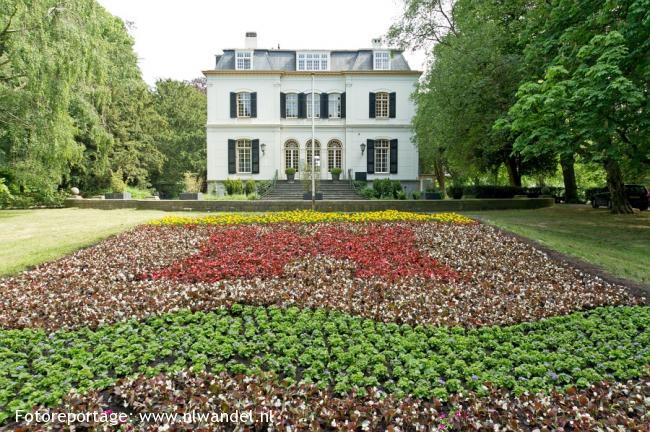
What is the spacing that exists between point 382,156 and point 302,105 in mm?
6403

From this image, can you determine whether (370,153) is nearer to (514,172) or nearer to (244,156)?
(244,156)

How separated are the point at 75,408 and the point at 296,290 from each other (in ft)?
9.64

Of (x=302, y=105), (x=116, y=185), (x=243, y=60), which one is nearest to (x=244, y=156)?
(x=302, y=105)

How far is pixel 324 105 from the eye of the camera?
28.7 meters

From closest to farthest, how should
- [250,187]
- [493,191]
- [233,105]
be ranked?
[493,191] < [250,187] < [233,105]

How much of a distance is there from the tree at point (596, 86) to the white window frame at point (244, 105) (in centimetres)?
2029

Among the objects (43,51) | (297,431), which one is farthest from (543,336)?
(43,51)

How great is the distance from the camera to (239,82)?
28312 millimetres

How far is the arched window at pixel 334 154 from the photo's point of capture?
95.1 ft

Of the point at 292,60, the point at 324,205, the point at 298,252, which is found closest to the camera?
the point at 298,252

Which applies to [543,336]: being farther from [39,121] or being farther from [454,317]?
[39,121]

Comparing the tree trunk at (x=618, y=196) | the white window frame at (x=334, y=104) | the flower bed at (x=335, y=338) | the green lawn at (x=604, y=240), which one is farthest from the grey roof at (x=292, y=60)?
the flower bed at (x=335, y=338)

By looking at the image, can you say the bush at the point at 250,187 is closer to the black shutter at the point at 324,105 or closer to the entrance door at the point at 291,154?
the entrance door at the point at 291,154

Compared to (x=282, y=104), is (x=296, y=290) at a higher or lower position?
lower
